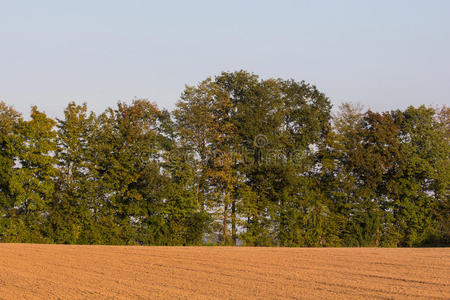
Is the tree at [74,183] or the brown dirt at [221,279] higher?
the tree at [74,183]

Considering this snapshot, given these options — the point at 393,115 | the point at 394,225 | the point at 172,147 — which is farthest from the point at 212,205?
the point at 393,115

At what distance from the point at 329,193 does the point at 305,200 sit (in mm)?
2769

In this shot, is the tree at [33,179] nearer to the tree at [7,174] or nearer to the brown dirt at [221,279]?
the tree at [7,174]

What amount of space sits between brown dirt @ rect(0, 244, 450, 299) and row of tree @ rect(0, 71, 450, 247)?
18020 mm

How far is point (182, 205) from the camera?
4041 centimetres

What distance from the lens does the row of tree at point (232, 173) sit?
37969 mm

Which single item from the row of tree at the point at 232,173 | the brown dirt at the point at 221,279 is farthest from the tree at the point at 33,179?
the brown dirt at the point at 221,279

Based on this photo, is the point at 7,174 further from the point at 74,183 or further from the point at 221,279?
the point at 221,279

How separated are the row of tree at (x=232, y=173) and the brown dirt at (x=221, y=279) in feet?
59.1

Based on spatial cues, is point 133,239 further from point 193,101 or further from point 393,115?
point 393,115

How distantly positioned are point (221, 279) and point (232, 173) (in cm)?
2957

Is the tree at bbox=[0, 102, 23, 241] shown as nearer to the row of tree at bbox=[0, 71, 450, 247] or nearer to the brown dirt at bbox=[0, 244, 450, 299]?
the row of tree at bbox=[0, 71, 450, 247]

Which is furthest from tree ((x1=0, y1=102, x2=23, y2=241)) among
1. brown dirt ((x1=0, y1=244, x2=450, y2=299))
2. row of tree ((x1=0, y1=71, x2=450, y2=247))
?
brown dirt ((x1=0, y1=244, x2=450, y2=299))

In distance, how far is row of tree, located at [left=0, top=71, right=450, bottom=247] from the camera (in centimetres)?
3797
